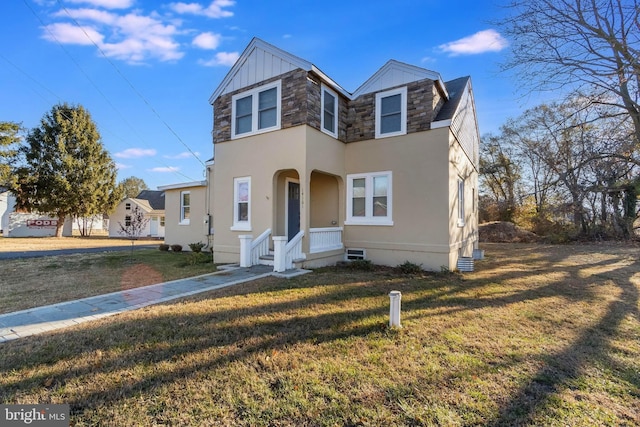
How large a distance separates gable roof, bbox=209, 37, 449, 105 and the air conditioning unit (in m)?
5.36

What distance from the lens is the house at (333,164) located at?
888 centimetres

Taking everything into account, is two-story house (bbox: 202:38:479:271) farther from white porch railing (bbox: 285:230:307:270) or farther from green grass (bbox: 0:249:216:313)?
green grass (bbox: 0:249:216:313)

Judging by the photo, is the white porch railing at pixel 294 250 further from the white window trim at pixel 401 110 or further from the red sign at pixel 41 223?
the red sign at pixel 41 223

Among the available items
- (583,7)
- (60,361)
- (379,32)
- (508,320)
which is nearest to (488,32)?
(583,7)

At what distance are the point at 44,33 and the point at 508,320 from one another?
51.1 feet

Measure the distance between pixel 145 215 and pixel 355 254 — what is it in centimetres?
2649

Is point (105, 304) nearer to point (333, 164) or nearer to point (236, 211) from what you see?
point (236, 211)

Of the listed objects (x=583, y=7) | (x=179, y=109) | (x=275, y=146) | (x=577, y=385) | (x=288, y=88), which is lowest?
(x=577, y=385)

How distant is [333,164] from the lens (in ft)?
32.6

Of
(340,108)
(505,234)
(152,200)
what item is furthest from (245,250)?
(152,200)

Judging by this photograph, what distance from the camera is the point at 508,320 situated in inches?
195

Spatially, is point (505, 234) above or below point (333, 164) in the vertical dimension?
below

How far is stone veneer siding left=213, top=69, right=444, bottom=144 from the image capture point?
870 centimetres

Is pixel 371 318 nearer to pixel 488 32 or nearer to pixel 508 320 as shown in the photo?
pixel 508 320
